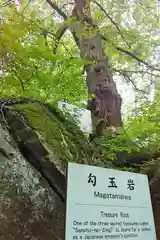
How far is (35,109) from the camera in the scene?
2100 mm

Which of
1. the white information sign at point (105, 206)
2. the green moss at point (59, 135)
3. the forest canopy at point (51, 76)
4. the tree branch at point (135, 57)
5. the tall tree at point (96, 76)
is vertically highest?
the tree branch at point (135, 57)

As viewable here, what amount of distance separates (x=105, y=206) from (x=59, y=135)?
2.58 feet

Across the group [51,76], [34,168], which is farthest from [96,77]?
[34,168]

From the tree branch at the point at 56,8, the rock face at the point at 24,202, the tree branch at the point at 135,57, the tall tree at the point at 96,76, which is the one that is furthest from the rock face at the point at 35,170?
the tree branch at the point at 56,8

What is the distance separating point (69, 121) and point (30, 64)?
25.8 inches

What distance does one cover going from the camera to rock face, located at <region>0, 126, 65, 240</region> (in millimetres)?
1478

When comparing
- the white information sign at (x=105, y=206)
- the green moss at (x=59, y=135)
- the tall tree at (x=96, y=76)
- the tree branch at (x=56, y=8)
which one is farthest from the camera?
the tree branch at (x=56, y=8)

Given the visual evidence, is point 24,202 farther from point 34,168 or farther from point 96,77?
point 96,77

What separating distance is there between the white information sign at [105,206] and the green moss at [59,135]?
40cm

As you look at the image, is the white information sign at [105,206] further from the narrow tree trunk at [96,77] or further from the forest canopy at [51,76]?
the narrow tree trunk at [96,77]

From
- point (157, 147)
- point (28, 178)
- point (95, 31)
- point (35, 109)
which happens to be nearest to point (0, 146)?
point (28, 178)

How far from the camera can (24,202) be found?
157 cm

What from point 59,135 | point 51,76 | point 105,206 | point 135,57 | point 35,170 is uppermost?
point 135,57

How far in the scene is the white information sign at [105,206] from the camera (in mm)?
1375
